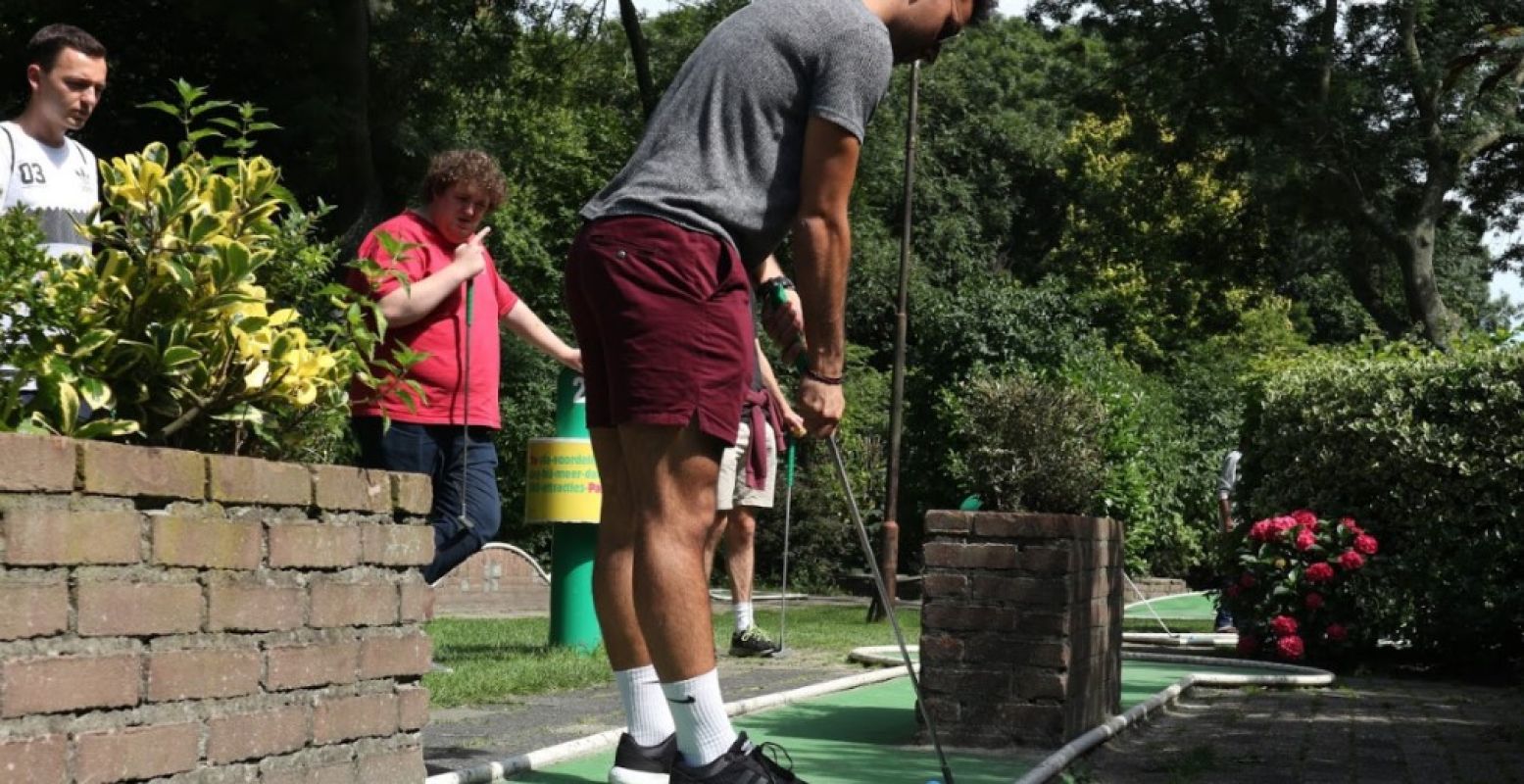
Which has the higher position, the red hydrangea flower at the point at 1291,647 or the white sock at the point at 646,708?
the white sock at the point at 646,708

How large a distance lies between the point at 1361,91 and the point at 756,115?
22.8m

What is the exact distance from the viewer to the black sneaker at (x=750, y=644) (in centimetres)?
931

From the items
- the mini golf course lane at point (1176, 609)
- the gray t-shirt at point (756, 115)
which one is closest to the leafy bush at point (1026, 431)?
the mini golf course lane at point (1176, 609)

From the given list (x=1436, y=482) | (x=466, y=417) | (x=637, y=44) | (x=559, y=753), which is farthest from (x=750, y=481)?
(x=637, y=44)

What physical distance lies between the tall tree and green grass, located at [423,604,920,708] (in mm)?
12195

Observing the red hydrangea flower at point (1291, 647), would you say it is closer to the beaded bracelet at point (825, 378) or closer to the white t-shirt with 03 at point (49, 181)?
the beaded bracelet at point (825, 378)

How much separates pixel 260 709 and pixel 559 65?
20216mm

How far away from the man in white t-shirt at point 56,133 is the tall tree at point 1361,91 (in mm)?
22002

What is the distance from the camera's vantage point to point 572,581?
9523 mm

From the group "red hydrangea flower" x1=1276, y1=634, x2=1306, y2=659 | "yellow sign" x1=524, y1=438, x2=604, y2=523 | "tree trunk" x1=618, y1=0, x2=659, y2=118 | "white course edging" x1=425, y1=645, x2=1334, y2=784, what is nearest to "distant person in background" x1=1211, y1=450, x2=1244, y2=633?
"red hydrangea flower" x1=1276, y1=634, x2=1306, y2=659

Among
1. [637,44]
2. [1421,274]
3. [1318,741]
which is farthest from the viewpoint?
[1421,274]

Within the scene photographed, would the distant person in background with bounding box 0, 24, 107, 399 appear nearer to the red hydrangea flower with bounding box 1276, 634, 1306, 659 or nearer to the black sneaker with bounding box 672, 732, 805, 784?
the black sneaker with bounding box 672, 732, 805, 784

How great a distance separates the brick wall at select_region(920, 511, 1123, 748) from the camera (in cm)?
586

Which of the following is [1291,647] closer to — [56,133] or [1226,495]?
[1226,495]
